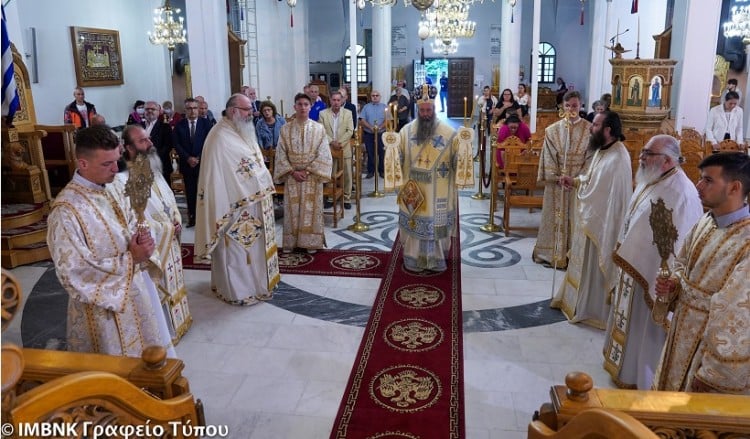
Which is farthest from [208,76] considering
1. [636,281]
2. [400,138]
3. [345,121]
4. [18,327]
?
[636,281]

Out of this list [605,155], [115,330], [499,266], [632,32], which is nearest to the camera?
[115,330]

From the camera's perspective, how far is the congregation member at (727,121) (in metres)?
11.2

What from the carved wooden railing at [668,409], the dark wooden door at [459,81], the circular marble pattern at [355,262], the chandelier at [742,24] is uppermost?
the chandelier at [742,24]

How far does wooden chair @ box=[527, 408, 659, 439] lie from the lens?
5.00 feet

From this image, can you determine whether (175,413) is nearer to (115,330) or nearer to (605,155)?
(115,330)

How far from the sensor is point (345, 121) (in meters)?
9.41

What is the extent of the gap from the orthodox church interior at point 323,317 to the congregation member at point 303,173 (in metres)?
0.38

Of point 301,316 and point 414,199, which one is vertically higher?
point 414,199

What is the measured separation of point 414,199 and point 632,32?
44.8ft

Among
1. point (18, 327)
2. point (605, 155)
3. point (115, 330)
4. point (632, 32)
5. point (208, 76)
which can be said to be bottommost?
point (18, 327)

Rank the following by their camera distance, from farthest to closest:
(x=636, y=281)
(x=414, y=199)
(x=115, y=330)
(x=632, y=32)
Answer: (x=632, y=32)
(x=414, y=199)
(x=636, y=281)
(x=115, y=330)

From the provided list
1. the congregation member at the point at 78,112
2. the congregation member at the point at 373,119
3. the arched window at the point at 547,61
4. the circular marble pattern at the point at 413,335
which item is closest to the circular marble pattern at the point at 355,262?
the circular marble pattern at the point at 413,335

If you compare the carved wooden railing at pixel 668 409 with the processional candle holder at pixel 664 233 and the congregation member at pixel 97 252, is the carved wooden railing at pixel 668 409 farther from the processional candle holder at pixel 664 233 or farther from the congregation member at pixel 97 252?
the congregation member at pixel 97 252

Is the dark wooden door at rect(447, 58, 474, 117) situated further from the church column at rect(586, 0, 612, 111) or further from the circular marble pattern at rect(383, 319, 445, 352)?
the circular marble pattern at rect(383, 319, 445, 352)
